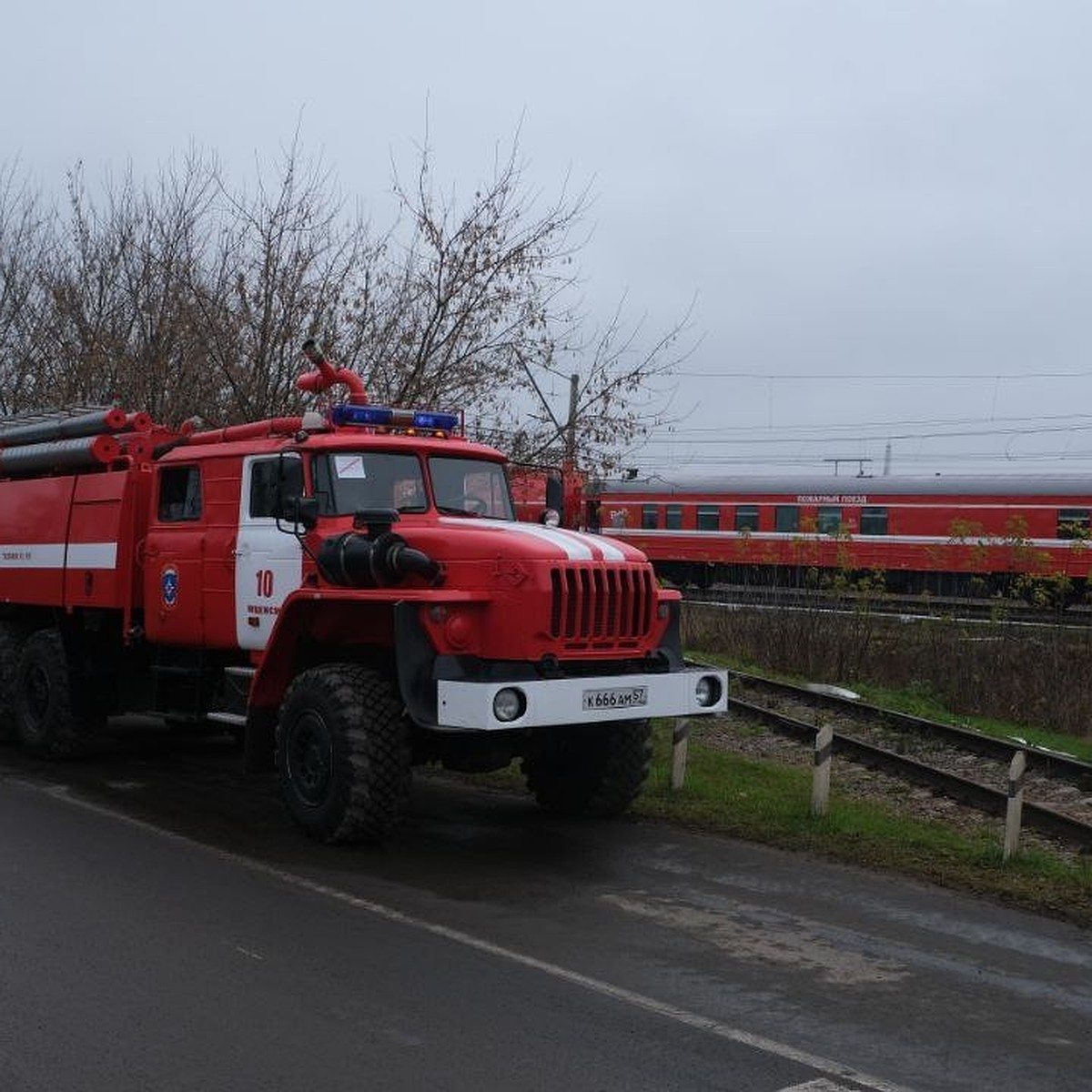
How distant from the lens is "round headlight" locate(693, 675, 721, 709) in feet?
28.0

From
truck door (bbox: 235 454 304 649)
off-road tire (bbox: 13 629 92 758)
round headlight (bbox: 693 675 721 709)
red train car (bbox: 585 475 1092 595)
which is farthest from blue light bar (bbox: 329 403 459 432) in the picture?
red train car (bbox: 585 475 1092 595)

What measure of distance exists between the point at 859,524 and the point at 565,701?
86.3ft

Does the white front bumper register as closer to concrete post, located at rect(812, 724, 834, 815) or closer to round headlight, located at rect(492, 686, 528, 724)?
round headlight, located at rect(492, 686, 528, 724)

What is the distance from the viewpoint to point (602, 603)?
8.11 m

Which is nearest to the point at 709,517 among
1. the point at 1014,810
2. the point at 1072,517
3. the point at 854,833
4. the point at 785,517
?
the point at 785,517

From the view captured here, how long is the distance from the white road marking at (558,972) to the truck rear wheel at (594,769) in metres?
2.18

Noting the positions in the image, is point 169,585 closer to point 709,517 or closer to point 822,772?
point 822,772

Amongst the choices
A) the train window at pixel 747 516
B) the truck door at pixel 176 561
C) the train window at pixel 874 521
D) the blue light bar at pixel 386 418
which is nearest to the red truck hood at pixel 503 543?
the blue light bar at pixel 386 418

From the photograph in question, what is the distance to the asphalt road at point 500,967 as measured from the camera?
4.77 meters

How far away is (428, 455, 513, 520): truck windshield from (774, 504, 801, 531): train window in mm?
25050

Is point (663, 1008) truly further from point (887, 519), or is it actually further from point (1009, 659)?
point (887, 519)

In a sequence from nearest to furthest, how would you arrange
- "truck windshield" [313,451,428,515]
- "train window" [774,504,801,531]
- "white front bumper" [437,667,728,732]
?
"white front bumper" [437,667,728,732]
"truck windshield" [313,451,428,515]
"train window" [774,504,801,531]

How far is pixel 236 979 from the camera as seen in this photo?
562cm

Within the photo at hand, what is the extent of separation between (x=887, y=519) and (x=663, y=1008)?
2816 centimetres
